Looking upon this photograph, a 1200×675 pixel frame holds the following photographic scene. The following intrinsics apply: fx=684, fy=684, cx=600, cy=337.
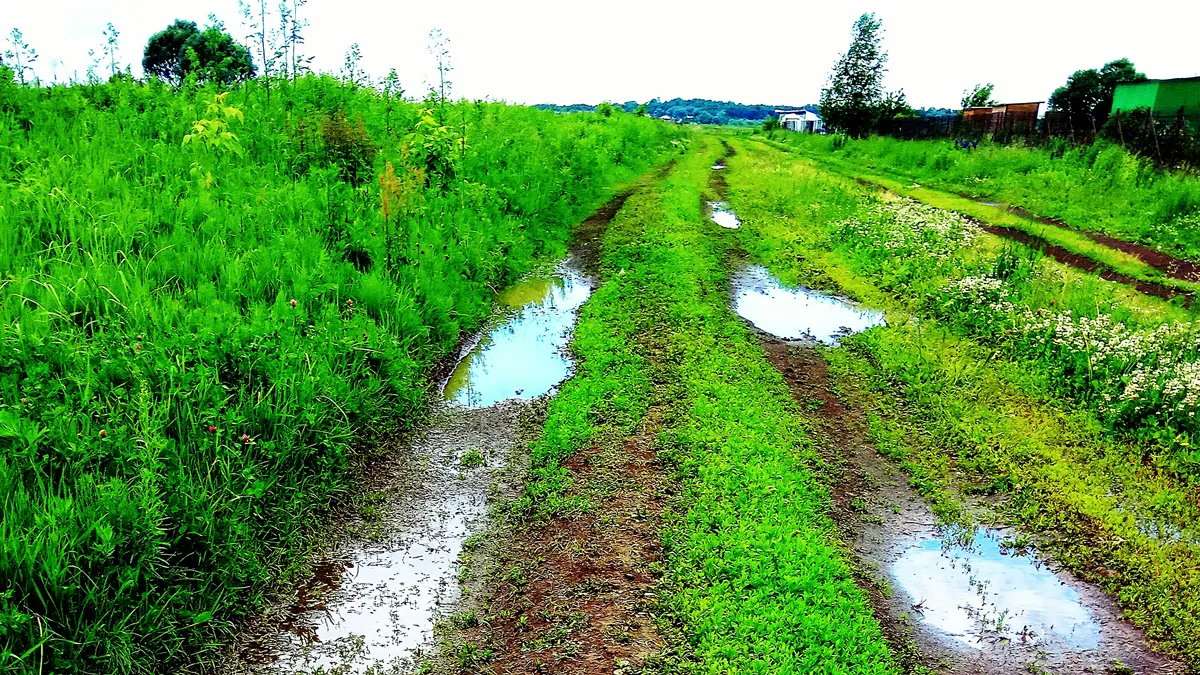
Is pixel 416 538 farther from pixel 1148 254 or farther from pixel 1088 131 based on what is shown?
pixel 1088 131

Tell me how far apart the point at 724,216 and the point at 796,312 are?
5.58 metres

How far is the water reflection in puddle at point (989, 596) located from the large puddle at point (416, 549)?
7.84 ft

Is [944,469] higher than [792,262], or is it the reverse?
[792,262]

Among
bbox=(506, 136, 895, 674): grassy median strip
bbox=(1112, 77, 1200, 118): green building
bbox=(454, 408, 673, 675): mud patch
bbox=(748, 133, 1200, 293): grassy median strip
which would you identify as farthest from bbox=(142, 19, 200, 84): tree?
bbox=(1112, 77, 1200, 118): green building

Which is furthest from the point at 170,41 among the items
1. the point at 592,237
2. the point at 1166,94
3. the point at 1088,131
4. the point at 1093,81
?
the point at 1093,81

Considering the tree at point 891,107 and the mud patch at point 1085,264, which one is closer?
the mud patch at point 1085,264

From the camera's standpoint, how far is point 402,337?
5.62m

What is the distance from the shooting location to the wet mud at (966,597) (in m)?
3.11

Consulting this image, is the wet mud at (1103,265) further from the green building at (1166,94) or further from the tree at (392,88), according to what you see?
the green building at (1166,94)

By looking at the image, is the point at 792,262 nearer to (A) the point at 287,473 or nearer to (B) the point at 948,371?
(B) the point at 948,371

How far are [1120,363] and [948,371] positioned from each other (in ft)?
3.95

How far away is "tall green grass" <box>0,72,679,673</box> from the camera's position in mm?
2740

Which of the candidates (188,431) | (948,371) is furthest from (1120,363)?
(188,431)

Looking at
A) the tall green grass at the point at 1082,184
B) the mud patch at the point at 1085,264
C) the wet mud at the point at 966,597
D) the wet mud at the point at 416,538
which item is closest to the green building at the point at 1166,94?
the tall green grass at the point at 1082,184
